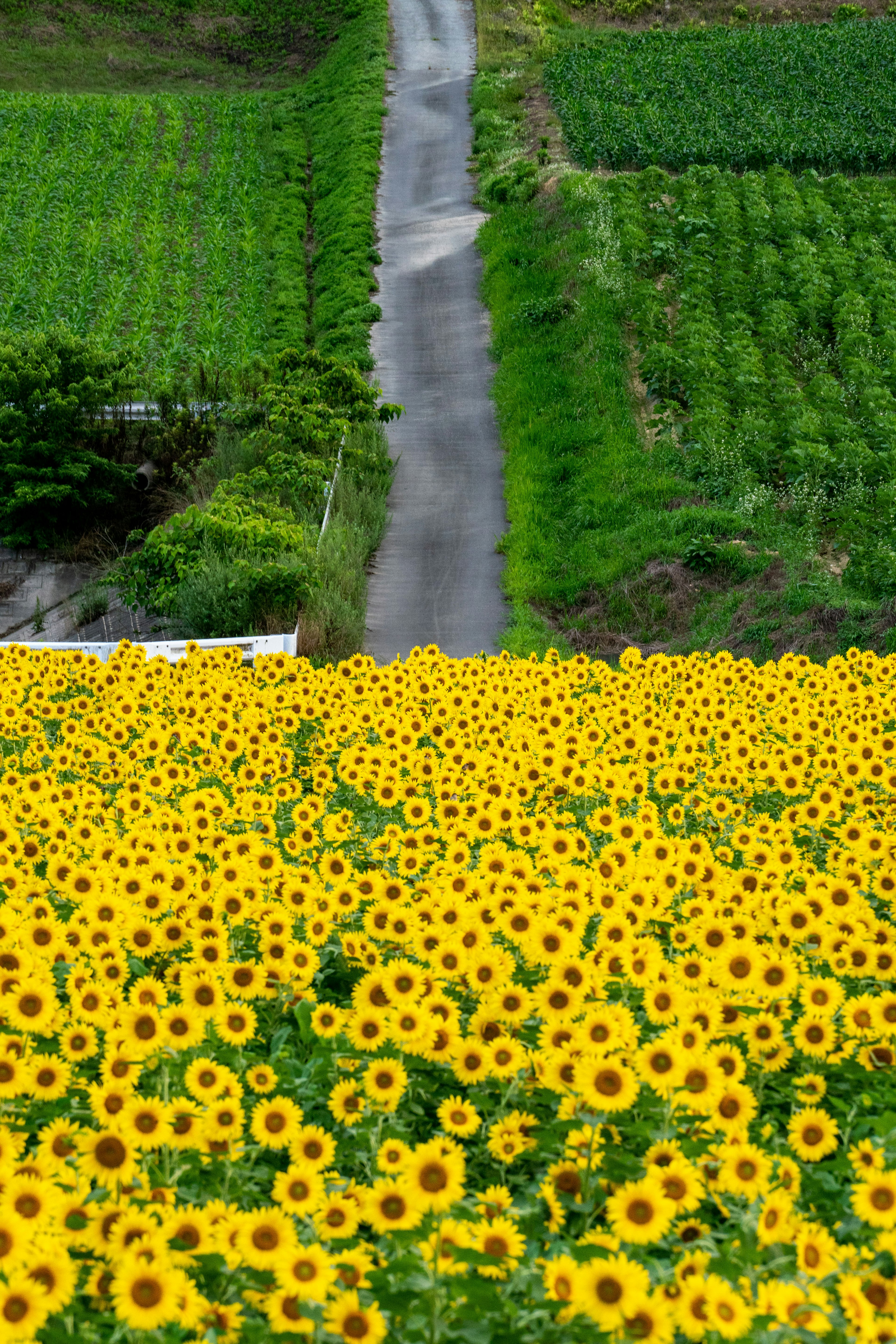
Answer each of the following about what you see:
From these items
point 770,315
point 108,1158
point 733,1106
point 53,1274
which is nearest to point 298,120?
point 770,315

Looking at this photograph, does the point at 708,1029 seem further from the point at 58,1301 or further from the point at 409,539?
the point at 409,539

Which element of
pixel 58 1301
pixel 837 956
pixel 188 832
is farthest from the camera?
pixel 188 832

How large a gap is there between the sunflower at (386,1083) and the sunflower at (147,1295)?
35.8 inches

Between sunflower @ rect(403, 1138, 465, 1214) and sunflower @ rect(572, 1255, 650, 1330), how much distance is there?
0.41 meters

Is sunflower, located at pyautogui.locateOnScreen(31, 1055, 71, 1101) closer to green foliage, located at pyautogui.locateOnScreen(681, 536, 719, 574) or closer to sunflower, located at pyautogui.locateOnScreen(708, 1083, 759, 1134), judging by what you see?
sunflower, located at pyautogui.locateOnScreen(708, 1083, 759, 1134)

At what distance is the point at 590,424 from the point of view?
71.8 feet

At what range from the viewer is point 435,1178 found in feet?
10.5

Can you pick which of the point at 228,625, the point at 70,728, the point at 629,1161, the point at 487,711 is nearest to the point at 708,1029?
the point at 629,1161

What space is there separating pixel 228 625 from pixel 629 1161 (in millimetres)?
12313

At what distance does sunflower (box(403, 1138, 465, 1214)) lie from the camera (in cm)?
314

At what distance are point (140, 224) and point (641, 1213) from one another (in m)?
34.0

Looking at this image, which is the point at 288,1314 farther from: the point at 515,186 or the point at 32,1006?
the point at 515,186

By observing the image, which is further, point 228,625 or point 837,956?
point 228,625

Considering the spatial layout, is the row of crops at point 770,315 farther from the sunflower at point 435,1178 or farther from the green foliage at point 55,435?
the sunflower at point 435,1178
